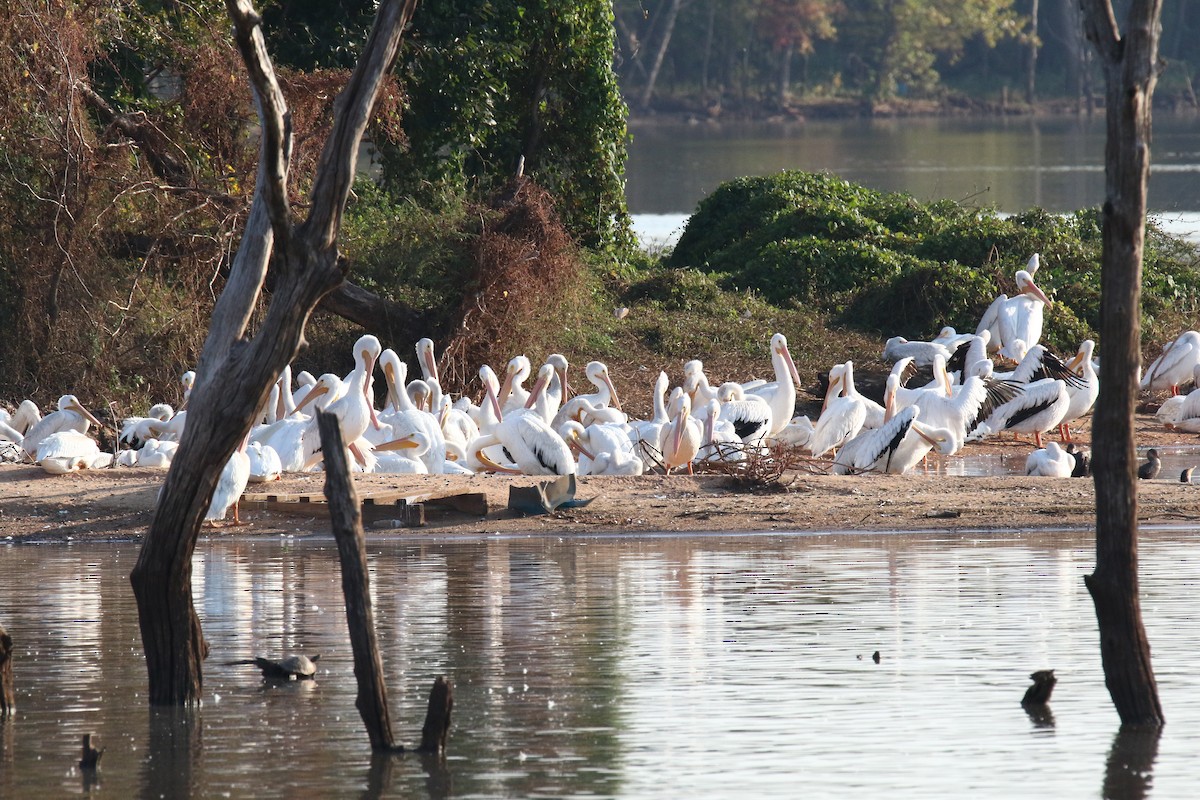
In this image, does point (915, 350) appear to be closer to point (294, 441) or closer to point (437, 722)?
point (294, 441)

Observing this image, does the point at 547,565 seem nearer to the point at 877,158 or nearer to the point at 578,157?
the point at 578,157

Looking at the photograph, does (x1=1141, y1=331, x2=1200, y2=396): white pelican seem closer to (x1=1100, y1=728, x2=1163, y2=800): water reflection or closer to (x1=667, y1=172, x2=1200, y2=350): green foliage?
(x1=667, y1=172, x2=1200, y2=350): green foliage

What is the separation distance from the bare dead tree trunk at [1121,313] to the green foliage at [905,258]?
13227 mm

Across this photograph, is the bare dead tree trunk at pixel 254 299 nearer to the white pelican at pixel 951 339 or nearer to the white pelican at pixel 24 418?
the white pelican at pixel 24 418

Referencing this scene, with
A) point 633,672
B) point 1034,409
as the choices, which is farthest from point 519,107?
point 633,672

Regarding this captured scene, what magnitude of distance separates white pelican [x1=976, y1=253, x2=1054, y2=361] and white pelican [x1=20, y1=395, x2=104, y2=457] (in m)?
8.05

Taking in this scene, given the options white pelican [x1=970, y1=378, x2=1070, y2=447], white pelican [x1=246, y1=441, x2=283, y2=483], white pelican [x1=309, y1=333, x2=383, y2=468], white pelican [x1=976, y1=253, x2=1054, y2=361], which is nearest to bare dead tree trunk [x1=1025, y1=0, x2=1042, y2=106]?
white pelican [x1=976, y1=253, x2=1054, y2=361]

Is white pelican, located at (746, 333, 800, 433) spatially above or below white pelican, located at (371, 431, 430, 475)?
above

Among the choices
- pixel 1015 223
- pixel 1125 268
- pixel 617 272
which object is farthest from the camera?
pixel 1015 223

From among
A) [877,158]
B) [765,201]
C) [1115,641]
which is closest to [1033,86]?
[877,158]

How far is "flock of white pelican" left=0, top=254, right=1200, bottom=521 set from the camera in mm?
13031

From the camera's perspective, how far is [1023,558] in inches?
405

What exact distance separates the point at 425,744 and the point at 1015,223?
1604cm

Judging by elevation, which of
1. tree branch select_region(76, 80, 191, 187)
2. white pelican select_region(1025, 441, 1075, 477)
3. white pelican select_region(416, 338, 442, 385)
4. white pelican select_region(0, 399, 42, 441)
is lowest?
white pelican select_region(1025, 441, 1075, 477)
